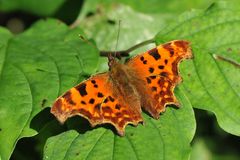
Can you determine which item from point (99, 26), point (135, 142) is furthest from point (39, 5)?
point (135, 142)

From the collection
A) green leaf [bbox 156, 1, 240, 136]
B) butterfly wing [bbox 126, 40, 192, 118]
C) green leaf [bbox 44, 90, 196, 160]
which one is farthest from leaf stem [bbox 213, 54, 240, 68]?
green leaf [bbox 44, 90, 196, 160]

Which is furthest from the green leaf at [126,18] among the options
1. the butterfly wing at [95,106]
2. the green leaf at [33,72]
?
the butterfly wing at [95,106]

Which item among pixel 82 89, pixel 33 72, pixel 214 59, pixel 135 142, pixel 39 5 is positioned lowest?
pixel 135 142

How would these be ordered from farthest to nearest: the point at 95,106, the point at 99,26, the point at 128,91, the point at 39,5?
1. the point at 39,5
2. the point at 99,26
3. the point at 128,91
4. the point at 95,106

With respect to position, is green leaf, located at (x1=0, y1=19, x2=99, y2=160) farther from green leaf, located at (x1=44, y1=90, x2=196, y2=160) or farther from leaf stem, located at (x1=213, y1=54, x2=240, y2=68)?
leaf stem, located at (x1=213, y1=54, x2=240, y2=68)

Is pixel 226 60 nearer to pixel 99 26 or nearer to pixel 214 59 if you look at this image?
pixel 214 59

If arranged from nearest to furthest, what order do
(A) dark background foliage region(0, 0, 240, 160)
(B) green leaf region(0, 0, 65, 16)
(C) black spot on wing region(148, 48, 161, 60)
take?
(C) black spot on wing region(148, 48, 161, 60), (A) dark background foliage region(0, 0, 240, 160), (B) green leaf region(0, 0, 65, 16)
